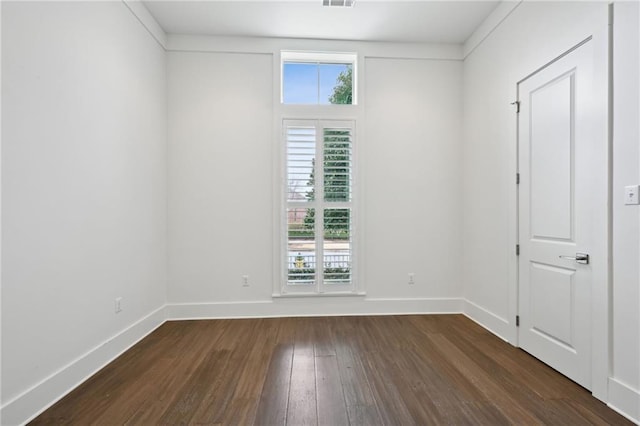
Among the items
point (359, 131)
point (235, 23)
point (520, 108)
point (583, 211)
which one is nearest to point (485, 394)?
point (583, 211)

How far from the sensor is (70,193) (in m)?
2.06

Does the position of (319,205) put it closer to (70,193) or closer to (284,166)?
(284,166)

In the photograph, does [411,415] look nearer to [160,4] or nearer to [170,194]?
[170,194]

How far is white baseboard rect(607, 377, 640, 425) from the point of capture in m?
1.73

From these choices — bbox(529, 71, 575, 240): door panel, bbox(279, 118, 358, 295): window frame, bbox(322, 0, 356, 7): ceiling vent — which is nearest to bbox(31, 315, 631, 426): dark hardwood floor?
bbox(279, 118, 358, 295): window frame

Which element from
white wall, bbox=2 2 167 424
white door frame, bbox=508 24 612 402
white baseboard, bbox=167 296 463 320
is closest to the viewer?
white wall, bbox=2 2 167 424

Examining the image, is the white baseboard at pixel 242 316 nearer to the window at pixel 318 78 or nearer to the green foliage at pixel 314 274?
the green foliage at pixel 314 274

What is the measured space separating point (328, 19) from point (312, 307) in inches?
121

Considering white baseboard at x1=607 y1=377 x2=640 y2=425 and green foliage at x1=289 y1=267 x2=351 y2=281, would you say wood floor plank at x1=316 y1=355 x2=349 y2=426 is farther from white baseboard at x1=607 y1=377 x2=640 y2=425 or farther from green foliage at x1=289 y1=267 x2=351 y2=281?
white baseboard at x1=607 y1=377 x2=640 y2=425

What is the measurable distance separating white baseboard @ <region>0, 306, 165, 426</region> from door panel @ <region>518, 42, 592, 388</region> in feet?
11.1

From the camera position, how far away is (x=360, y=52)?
362 cm

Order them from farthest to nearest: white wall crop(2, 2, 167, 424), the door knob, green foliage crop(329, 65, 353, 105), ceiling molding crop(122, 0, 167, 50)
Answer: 1. green foliage crop(329, 65, 353, 105)
2. ceiling molding crop(122, 0, 167, 50)
3. the door knob
4. white wall crop(2, 2, 167, 424)

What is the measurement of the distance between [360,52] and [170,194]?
8.87 feet

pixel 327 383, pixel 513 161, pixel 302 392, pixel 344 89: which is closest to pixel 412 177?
pixel 513 161
